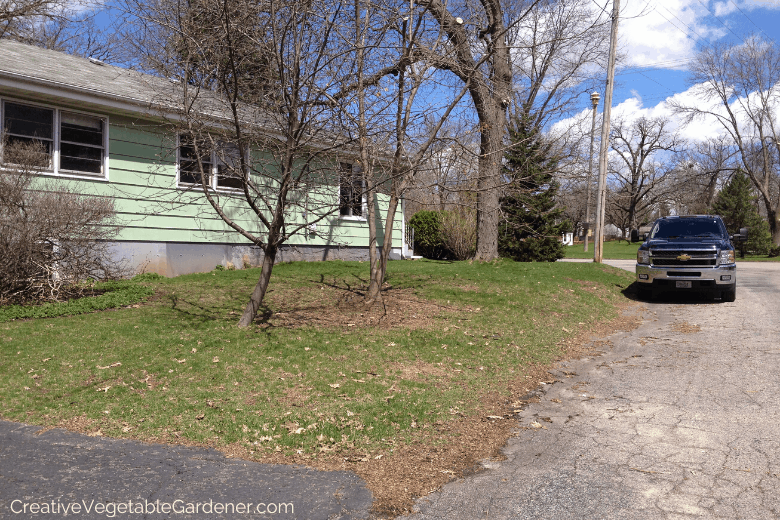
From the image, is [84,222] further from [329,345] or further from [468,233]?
[468,233]

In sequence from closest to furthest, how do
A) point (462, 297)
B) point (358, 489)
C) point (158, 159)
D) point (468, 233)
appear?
1. point (358, 489)
2. point (462, 297)
3. point (158, 159)
4. point (468, 233)

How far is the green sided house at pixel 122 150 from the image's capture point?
1059 centimetres

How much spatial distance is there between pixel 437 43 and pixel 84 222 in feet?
20.5

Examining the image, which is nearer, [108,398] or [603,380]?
[108,398]

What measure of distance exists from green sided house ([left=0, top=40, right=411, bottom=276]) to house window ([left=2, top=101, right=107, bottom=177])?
19 mm

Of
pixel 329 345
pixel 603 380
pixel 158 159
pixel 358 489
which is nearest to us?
pixel 358 489

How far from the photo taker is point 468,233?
21.0 m

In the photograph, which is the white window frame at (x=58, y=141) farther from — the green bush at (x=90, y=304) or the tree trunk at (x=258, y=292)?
the tree trunk at (x=258, y=292)

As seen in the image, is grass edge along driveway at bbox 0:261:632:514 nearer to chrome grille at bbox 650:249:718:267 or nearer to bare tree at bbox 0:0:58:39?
chrome grille at bbox 650:249:718:267

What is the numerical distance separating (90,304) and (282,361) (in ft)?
13.4

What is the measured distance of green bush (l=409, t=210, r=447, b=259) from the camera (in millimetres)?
22922

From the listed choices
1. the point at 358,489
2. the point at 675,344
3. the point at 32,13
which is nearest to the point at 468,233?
the point at 675,344

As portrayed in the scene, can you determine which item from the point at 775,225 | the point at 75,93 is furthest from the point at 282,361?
the point at 775,225

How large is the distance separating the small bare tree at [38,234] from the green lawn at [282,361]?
108cm
